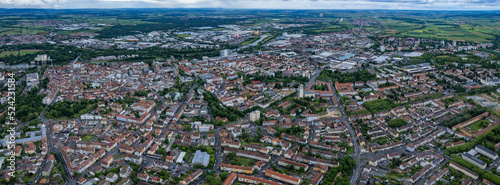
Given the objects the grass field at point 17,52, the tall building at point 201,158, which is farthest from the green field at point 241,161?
the grass field at point 17,52

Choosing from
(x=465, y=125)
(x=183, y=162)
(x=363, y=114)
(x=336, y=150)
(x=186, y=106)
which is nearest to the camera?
(x=183, y=162)

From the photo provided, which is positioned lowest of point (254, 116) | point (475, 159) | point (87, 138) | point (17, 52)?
point (475, 159)

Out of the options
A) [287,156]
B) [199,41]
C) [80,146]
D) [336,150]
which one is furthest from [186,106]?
[199,41]

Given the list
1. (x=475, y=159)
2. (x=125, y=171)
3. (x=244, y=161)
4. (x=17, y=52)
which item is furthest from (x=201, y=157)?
(x=17, y=52)

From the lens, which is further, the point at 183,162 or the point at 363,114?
the point at 363,114

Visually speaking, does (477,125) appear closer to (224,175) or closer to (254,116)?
(254,116)

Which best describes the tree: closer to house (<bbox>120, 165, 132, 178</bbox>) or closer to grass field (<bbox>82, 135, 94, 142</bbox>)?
house (<bbox>120, 165, 132, 178</bbox>)

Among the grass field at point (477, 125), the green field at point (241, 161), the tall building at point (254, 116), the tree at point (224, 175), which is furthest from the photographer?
the tall building at point (254, 116)

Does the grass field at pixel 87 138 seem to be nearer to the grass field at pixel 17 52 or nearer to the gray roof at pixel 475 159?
the gray roof at pixel 475 159

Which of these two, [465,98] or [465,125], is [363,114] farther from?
[465,98]
